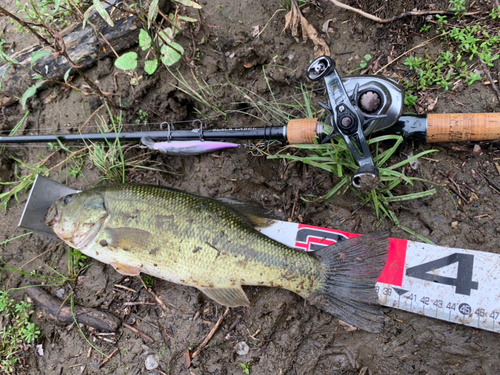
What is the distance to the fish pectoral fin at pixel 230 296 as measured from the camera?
2994 millimetres

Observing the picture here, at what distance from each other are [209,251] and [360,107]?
180cm

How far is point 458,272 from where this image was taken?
2779mm

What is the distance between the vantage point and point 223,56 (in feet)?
12.3

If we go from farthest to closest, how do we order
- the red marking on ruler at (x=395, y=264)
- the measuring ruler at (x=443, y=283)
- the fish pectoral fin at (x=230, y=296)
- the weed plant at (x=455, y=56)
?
the weed plant at (x=455, y=56) < the fish pectoral fin at (x=230, y=296) < the red marking on ruler at (x=395, y=264) < the measuring ruler at (x=443, y=283)

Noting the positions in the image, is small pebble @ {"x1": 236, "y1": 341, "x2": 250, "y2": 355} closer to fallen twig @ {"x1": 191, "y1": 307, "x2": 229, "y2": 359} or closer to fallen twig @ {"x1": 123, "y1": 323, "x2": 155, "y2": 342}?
fallen twig @ {"x1": 191, "y1": 307, "x2": 229, "y2": 359}

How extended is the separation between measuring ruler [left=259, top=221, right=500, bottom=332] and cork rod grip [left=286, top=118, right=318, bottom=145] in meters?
1.24

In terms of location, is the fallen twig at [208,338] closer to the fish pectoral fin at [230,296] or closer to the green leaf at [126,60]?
the fish pectoral fin at [230,296]

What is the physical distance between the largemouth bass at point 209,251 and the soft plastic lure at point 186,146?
51 centimetres

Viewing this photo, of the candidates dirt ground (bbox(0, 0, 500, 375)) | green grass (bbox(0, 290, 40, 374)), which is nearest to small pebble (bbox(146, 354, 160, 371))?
dirt ground (bbox(0, 0, 500, 375))

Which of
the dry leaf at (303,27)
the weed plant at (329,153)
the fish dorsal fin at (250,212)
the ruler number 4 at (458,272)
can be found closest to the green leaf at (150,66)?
the weed plant at (329,153)

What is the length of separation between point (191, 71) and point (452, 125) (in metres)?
2.74

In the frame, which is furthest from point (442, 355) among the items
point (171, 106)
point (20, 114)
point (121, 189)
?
point (20, 114)

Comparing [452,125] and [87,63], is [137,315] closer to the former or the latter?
[87,63]

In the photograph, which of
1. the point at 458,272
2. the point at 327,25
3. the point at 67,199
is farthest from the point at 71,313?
the point at 327,25
